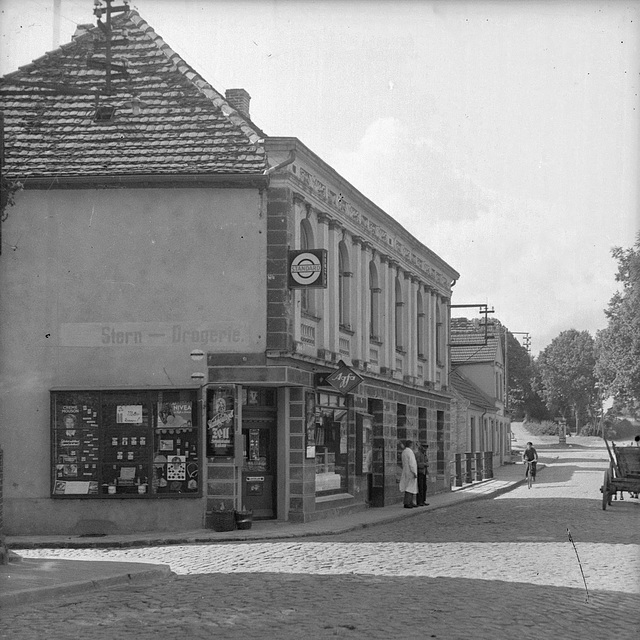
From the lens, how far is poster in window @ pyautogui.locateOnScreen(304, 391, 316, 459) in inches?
921

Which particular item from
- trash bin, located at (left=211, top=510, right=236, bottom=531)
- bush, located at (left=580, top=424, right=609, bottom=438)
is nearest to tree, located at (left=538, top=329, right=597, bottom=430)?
bush, located at (left=580, top=424, right=609, bottom=438)

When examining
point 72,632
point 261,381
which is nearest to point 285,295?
point 261,381

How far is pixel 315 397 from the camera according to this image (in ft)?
79.7

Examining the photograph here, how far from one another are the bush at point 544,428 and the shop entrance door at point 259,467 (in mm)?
102369

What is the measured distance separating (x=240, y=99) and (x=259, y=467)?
28.7 ft

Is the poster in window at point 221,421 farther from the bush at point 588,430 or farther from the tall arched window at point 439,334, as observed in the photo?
the bush at point 588,430

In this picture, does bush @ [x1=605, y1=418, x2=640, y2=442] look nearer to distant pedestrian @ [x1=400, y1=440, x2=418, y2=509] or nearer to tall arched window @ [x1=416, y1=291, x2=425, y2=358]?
distant pedestrian @ [x1=400, y1=440, x2=418, y2=509]

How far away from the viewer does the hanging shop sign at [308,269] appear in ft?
71.9

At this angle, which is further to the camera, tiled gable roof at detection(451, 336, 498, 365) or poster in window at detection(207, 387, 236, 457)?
tiled gable roof at detection(451, 336, 498, 365)

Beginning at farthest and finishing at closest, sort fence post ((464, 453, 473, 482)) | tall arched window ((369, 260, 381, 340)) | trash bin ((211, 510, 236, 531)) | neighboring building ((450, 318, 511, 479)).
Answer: neighboring building ((450, 318, 511, 479))
fence post ((464, 453, 473, 482))
tall arched window ((369, 260, 381, 340))
trash bin ((211, 510, 236, 531))

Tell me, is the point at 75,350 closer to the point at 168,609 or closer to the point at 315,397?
the point at 315,397

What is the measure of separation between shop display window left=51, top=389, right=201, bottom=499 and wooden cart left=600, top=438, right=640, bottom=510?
33.7 feet

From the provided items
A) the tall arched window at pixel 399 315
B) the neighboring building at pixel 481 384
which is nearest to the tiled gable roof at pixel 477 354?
the neighboring building at pixel 481 384

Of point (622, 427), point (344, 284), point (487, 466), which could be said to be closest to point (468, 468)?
point (487, 466)
